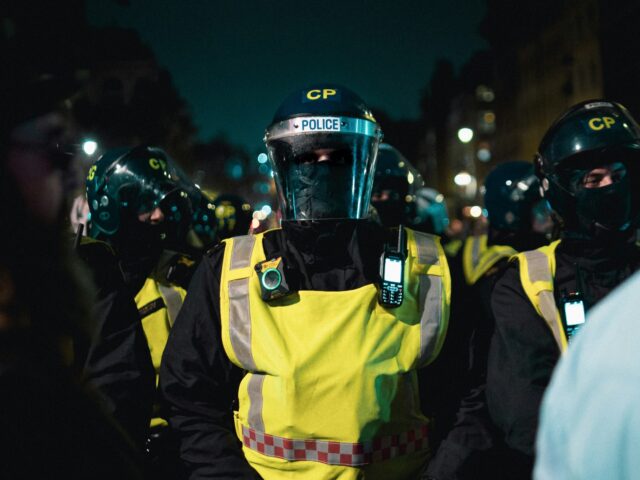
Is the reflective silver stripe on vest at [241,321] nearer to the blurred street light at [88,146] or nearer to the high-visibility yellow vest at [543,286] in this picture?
the blurred street light at [88,146]

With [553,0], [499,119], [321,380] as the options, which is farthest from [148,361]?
[499,119]

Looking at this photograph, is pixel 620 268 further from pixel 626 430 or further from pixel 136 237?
pixel 136 237

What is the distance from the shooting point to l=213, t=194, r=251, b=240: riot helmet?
7594mm

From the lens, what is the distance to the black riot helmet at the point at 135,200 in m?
4.16

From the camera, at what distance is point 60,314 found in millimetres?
1353

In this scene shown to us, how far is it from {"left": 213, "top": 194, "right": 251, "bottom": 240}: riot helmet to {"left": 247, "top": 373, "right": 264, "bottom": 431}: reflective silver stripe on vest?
5.07 metres

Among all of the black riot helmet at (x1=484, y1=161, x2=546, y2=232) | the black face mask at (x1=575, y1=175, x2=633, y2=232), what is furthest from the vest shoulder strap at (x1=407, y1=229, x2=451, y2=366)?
the black riot helmet at (x1=484, y1=161, x2=546, y2=232)

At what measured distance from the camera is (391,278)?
2.46 metres

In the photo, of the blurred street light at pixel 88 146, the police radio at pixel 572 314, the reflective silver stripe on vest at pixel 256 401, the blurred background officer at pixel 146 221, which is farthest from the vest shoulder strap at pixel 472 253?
the blurred street light at pixel 88 146

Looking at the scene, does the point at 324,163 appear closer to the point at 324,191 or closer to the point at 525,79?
the point at 324,191

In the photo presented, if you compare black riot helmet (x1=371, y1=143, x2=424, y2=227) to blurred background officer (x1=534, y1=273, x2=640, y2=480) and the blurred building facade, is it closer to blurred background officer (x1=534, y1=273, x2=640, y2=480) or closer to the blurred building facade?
blurred background officer (x1=534, y1=273, x2=640, y2=480)

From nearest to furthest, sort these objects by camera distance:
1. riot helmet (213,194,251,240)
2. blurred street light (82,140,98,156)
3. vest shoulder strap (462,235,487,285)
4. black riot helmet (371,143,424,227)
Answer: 1. blurred street light (82,140,98,156)
2. vest shoulder strap (462,235,487,285)
3. black riot helmet (371,143,424,227)
4. riot helmet (213,194,251,240)

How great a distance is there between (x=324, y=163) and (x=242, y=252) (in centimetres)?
55

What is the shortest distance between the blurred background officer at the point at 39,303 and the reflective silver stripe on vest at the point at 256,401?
1031mm
